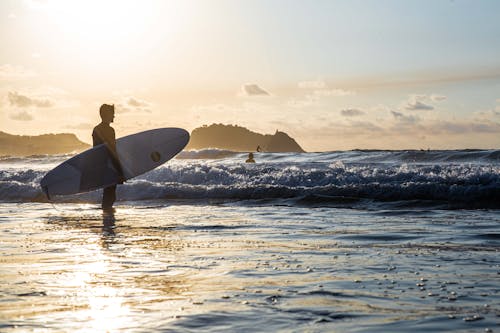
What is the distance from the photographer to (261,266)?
19.4 feet

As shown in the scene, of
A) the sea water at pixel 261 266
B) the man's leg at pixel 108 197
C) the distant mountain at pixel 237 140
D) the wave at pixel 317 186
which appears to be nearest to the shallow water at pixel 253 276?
the sea water at pixel 261 266

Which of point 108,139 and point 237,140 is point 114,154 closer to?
point 108,139

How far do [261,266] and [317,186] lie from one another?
10.4 meters

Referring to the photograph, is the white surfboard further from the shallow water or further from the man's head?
the shallow water

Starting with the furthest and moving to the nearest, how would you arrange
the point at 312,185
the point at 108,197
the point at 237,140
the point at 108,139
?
1. the point at 237,140
2. the point at 312,185
3. the point at 108,197
4. the point at 108,139

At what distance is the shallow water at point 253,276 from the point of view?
4.01 meters

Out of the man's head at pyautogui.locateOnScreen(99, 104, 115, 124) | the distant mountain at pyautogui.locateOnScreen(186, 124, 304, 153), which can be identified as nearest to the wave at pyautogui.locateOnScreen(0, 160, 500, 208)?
the man's head at pyautogui.locateOnScreen(99, 104, 115, 124)

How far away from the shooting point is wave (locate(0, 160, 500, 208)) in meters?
13.6

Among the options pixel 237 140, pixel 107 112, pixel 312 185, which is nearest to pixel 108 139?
pixel 107 112

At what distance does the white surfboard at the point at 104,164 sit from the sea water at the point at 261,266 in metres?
0.55

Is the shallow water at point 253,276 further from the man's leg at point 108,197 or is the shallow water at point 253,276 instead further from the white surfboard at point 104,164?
the white surfboard at point 104,164

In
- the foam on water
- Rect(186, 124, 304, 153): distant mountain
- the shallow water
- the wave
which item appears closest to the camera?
the shallow water

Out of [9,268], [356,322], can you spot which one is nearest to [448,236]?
[356,322]

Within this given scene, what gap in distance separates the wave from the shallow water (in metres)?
3.85
